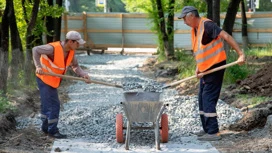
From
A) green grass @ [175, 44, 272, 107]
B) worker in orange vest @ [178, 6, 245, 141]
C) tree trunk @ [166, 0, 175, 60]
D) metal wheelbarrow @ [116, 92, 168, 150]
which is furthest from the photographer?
tree trunk @ [166, 0, 175, 60]

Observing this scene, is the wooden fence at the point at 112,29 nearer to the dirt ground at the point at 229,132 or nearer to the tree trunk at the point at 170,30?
the tree trunk at the point at 170,30

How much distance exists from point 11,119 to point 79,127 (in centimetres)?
116

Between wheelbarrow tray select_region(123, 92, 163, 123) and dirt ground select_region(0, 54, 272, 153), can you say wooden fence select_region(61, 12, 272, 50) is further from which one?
wheelbarrow tray select_region(123, 92, 163, 123)

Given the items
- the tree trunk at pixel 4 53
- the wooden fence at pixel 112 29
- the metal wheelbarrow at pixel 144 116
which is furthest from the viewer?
the wooden fence at pixel 112 29

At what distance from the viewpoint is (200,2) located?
2144 centimetres

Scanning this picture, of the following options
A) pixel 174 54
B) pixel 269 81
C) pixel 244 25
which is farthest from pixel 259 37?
pixel 269 81

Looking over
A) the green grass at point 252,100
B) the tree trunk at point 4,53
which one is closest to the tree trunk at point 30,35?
the tree trunk at point 4,53

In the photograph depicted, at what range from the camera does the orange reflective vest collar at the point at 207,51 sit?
830 centimetres

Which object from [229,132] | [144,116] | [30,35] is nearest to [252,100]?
[229,132]

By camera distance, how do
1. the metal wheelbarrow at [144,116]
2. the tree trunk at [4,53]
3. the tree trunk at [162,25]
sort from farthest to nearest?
the tree trunk at [162,25], the tree trunk at [4,53], the metal wheelbarrow at [144,116]

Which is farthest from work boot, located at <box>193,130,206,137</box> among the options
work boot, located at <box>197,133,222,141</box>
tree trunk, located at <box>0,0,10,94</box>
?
tree trunk, located at <box>0,0,10,94</box>

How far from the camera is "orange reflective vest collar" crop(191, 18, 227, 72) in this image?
8305 millimetres

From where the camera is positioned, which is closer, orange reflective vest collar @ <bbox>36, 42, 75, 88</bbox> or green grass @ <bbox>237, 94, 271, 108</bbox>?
orange reflective vest collar @ <bbox>36, 42, 75, 88</bbox>

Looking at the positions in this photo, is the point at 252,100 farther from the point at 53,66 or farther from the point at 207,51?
the point at 53,66
